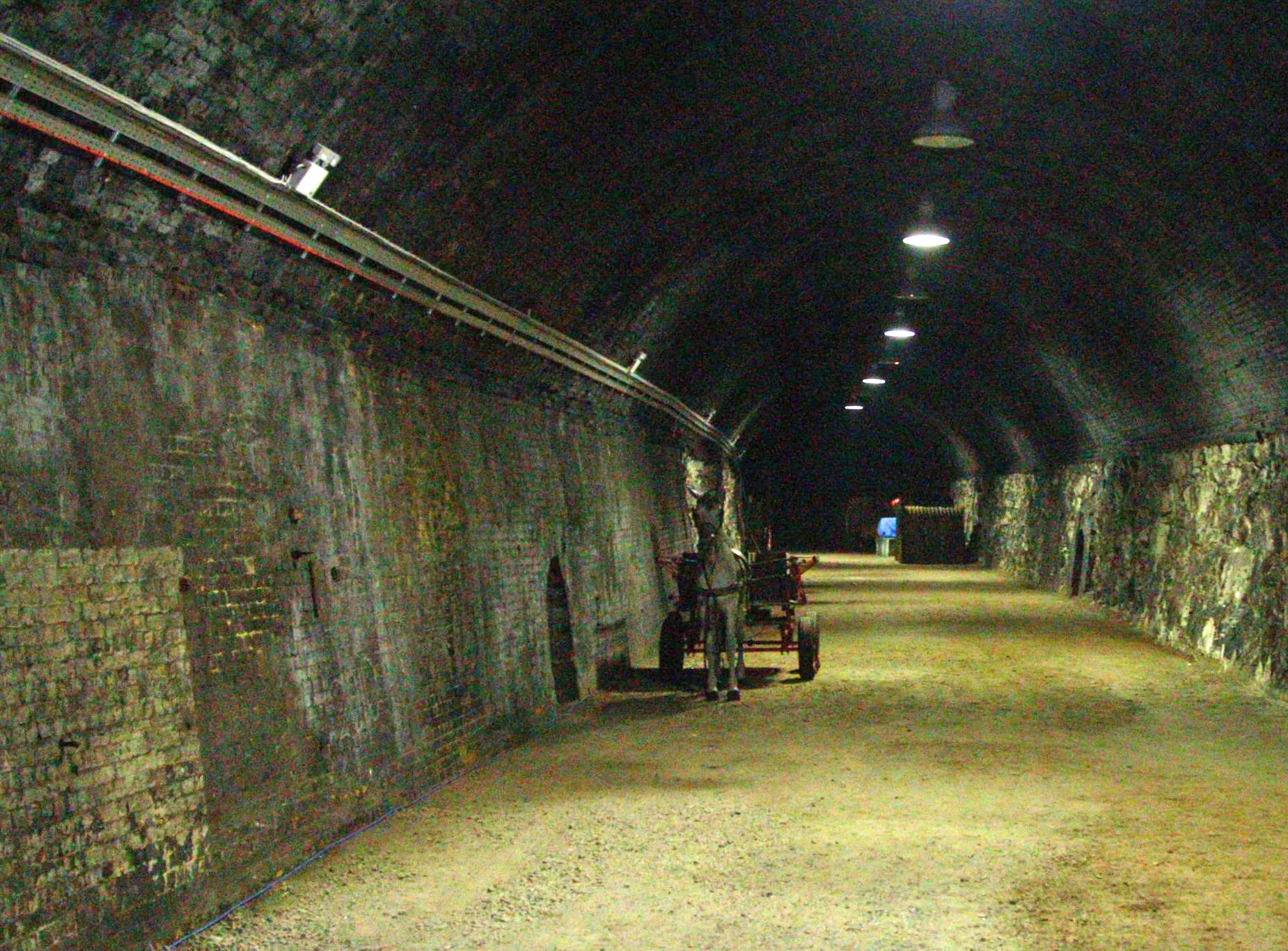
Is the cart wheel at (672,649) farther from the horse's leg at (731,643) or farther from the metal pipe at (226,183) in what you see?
the metal pipe at (226,183)

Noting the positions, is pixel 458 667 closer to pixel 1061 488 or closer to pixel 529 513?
pixel 529 513

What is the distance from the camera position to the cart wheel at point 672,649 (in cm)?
1530

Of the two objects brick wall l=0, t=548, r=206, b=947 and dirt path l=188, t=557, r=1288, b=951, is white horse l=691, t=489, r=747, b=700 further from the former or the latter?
brick wall l=0, t=548, r=206, b=947

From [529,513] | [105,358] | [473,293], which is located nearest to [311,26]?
[105,358]

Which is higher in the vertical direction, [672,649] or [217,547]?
[217,547]

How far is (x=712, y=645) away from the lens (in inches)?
551

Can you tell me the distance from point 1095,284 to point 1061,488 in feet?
41.9

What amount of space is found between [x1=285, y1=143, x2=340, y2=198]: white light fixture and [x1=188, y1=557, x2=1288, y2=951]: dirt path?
351cm

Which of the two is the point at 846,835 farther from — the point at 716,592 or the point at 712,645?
the point at 712,645

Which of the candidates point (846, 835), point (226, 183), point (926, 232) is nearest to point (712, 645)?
point (926, 232)

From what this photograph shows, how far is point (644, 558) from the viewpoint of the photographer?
1942 centimetres

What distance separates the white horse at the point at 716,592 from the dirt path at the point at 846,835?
1.44 ft

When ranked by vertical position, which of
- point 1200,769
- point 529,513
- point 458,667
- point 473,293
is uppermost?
point 473,293

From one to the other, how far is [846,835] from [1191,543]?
38.3 feet
